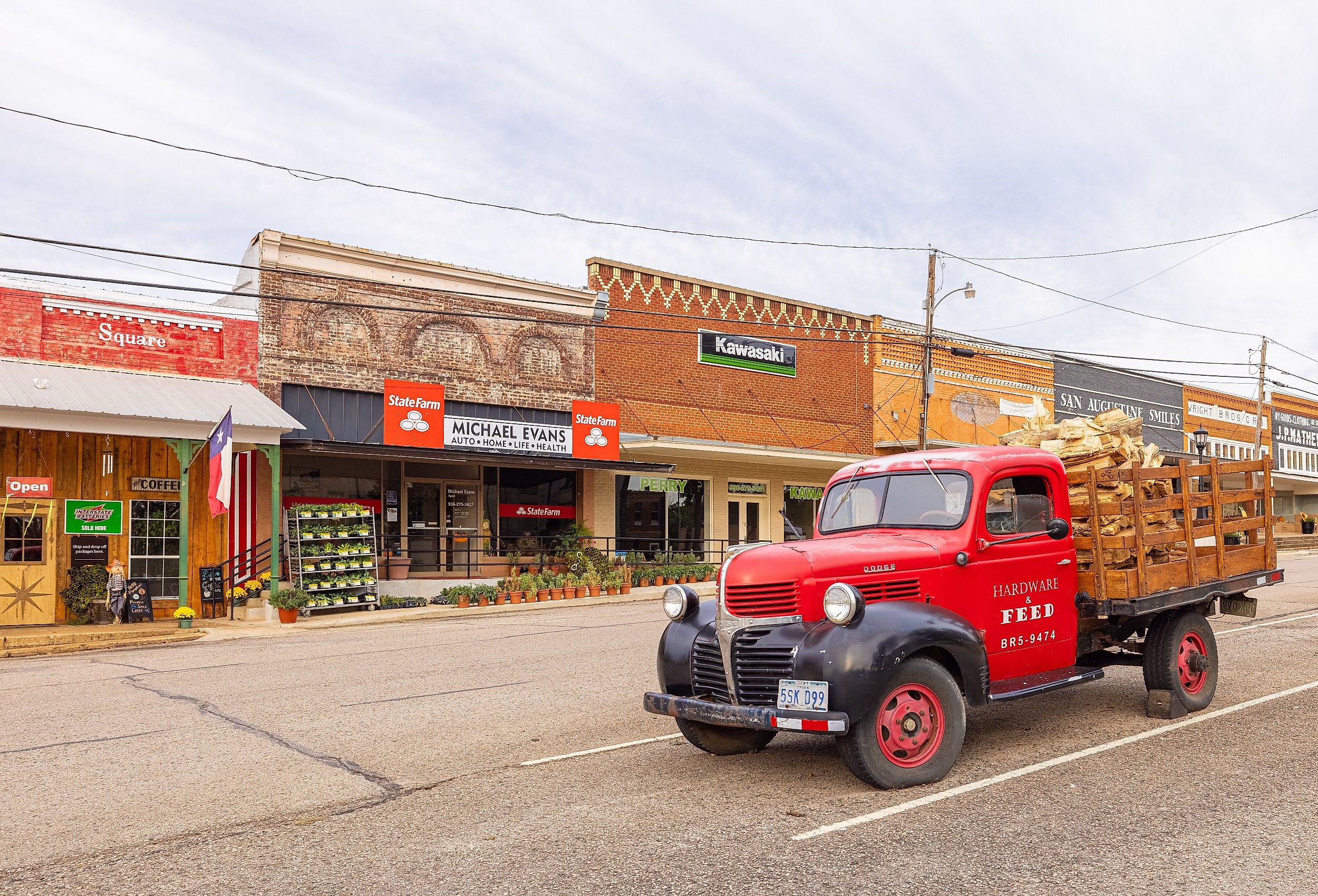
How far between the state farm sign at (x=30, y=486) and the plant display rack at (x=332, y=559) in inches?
172

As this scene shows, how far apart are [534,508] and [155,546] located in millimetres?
8958

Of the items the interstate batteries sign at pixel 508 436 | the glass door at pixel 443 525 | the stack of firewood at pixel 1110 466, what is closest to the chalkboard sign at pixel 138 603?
the glass door at pixel 443 525

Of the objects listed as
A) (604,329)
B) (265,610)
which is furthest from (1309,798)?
(604,329)

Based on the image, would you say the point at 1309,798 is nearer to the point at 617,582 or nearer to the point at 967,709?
the point at 967,709

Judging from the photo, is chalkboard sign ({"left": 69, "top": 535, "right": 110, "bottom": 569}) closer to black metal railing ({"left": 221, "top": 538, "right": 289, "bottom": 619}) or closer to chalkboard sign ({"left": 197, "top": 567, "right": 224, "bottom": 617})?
chalkboard sign ({"left": 197, "top": 567, "right": 224, "bottom": 617})

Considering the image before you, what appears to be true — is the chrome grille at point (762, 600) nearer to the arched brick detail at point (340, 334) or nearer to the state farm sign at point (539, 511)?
the arched brick detail at point (340, 334)

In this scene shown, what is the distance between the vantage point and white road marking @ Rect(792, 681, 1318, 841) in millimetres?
5641

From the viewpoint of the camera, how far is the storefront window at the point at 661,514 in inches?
1125

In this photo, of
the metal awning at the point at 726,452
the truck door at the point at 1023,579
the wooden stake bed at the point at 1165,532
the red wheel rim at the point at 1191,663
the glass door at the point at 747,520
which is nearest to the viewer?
the truck door at the point at 1023,579

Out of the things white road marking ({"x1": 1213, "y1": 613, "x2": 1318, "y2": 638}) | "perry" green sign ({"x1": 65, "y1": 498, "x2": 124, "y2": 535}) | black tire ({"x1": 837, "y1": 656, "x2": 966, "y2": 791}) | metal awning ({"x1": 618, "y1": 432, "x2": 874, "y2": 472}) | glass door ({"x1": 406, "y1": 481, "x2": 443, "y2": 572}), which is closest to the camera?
black tire ({"x1": 837, "y1": 656, "x2": 966, "y2": 791})

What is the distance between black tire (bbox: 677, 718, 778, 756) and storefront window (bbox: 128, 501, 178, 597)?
55.9 ft

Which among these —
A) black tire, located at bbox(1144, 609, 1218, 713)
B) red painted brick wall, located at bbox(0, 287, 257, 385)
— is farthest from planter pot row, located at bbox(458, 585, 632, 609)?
black tire, located at bbox(1144, 609, 1218, 713)

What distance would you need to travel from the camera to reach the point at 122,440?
20.8 m

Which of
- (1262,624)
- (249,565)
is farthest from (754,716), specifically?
(249,565)
